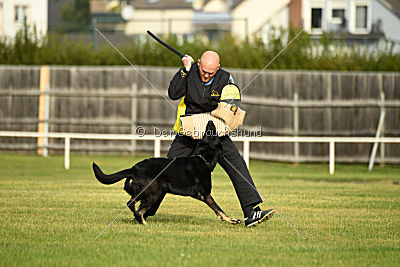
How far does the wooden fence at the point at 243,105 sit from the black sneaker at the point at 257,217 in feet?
38.4

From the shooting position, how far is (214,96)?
9094mm

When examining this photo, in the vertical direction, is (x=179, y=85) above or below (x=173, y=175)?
above

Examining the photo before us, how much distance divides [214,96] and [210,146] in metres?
0.59

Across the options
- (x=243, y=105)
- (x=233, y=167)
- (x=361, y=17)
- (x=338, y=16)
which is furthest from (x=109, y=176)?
(x=361, y=17)

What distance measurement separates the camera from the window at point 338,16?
38875 mm

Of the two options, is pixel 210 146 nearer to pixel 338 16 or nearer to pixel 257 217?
pixel 257 217

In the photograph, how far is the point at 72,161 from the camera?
21781 millimetres

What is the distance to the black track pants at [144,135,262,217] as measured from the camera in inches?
363

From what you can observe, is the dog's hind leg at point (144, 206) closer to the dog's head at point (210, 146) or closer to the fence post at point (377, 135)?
the dog's head at point (210, 146)

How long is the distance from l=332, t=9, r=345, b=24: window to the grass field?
79.5ft

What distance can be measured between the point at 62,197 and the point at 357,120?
38.1ft

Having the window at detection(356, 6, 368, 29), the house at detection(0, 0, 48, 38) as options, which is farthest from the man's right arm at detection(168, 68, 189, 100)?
the house at detection(0, 0, 48, 38)

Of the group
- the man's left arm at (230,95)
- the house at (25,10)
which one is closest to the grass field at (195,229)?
the man's left arm at (230,95)

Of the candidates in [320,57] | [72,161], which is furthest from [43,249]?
[320,57]
